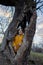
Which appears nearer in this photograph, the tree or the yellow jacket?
the tree

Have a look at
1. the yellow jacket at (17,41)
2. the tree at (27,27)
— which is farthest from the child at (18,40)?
the tree at (27,27)

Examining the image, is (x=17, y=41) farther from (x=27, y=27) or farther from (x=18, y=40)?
(x=27, y=27)

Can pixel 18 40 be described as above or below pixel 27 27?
below

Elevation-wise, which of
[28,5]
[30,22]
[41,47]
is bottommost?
[41,47]

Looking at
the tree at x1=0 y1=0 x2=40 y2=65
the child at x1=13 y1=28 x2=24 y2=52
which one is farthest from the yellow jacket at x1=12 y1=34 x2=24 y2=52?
the tree at x1=0 y1=0 x2=40 y2=65

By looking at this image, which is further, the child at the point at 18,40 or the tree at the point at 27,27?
the child at the point at 18,40

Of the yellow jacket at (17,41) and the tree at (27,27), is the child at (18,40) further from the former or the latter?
the tree at (27,27)

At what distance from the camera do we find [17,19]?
7270 millimetres

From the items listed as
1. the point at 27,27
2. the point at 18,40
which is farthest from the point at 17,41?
the point at 27,27

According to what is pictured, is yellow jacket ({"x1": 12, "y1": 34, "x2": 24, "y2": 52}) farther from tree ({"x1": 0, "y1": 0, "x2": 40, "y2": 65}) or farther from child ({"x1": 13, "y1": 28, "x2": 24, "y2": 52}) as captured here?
tree ({"x1": 0, "y1": 0, "x2": 40, "y2": 65})

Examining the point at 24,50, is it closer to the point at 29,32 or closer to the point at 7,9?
the point at 29,32

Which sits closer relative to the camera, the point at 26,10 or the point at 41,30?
the point at 26,10

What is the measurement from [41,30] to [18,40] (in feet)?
25.9

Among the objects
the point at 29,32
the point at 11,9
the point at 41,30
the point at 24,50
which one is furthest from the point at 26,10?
the point at 41,30
